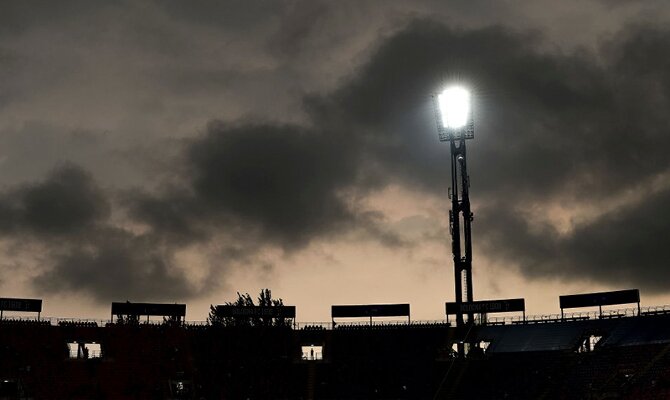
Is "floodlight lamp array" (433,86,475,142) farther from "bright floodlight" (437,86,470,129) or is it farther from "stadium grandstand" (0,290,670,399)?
"stadium grandstand" (0,290,670,399)

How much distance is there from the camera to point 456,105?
90.0 metres

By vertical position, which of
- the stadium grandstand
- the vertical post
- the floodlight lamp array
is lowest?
the stadium grandstand

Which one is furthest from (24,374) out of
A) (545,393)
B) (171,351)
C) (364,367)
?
(545,393)

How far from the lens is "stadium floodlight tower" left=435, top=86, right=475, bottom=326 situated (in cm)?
9000

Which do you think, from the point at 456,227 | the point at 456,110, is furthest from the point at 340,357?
the point at 456,110

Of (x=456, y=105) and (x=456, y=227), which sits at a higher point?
(x=456, y=105)

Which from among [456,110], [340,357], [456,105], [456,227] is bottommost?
[340,357]

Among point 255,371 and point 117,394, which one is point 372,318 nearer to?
point 255,371

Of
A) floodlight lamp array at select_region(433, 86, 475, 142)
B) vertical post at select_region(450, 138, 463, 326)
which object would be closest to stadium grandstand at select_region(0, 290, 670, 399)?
vertical post at select_region(450, 138, 463, 326)

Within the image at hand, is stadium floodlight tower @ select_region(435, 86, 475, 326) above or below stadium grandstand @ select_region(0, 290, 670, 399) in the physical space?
above

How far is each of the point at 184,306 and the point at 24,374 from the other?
22734mm

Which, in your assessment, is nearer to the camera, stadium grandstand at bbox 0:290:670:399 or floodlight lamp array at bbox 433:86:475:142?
stadium grandstand at bbox 0:290:670:399

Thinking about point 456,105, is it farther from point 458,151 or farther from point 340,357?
point 340,357

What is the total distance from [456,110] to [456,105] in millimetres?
610
